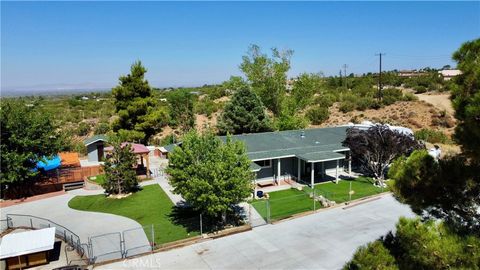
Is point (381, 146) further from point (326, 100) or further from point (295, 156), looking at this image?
point (326, 100)

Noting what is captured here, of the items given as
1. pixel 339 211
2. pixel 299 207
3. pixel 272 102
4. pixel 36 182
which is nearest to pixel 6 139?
pixel 36 182

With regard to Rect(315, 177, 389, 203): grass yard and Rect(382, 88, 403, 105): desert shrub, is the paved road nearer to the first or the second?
Rect(315, 177, 389, 203): grass yard

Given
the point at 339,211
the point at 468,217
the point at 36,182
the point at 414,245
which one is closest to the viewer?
the point at 414,245

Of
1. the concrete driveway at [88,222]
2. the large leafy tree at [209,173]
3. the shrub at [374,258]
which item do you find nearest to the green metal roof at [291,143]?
the large leafy tree at [209,173]

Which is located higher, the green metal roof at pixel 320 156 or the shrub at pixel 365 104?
the shrub at pixel 365 104

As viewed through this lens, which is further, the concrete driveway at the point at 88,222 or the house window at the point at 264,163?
the house window at the point at 264,163

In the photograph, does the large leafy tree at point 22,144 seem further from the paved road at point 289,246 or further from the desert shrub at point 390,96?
the desert shrub at point 390,96

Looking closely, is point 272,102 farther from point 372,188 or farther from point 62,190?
point 62,190
